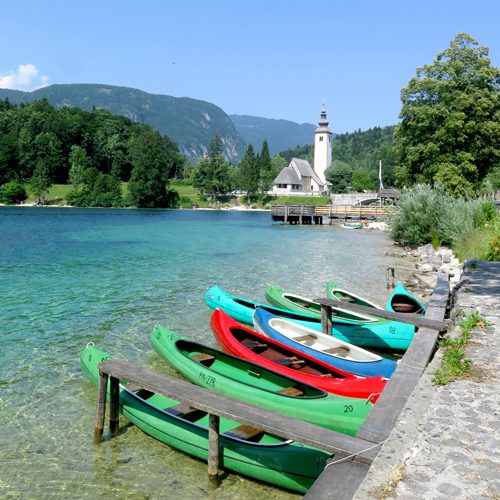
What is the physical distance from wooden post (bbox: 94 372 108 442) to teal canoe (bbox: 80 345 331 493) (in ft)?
1.03

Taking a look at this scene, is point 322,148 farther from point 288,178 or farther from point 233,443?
point 233,443

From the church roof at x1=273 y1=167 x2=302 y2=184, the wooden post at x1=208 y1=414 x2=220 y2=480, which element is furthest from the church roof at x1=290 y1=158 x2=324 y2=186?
the wooden post at x1=208 y1=414 x2=220 y2=480

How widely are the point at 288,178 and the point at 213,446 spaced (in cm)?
11618

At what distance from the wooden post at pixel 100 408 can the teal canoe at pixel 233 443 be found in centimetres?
31

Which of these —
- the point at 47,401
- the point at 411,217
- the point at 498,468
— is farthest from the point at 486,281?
the point at 411,217

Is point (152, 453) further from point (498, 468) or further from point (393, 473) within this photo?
point (498, 468)

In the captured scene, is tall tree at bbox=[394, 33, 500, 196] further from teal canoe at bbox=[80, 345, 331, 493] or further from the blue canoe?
teal canoe at bbox=[80, 345, 331, 493]

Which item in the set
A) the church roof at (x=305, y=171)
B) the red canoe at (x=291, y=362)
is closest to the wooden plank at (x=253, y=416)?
the red canoe at (x=291, y=362)

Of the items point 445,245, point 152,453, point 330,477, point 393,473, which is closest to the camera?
point 393,473

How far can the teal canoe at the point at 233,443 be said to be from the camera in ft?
19.2

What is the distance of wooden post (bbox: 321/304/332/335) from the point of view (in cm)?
1182

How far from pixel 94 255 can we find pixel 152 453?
2467 cm

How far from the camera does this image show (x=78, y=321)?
14.4m

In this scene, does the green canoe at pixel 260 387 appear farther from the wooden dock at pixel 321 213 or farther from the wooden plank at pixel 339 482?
the wooden dock at pixel 321 213
